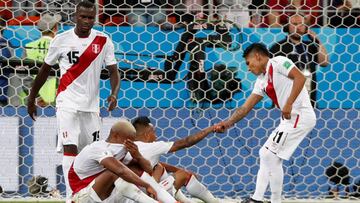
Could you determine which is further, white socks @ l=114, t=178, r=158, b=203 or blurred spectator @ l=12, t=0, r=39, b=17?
blurred spectator @ l=12, t=0, r=39, b=17

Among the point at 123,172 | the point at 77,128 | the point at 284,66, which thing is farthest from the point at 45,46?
the point at 123,172

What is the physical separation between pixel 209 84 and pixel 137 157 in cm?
214

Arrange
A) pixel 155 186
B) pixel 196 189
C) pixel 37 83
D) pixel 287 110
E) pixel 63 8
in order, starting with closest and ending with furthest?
1. pixel 155 186
2. pixel 287 110
3. pixel 37 83
4. pixel 196 189
5. pixel 63 8

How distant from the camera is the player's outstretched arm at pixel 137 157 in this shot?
263 inches

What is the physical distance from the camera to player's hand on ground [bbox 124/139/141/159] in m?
6.67

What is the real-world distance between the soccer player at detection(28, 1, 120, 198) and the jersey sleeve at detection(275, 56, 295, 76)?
116 cm

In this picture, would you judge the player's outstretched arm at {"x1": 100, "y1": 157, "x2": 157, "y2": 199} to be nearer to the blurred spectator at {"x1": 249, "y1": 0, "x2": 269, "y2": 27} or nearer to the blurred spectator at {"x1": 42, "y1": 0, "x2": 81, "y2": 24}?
the blurred spectator at {"x1": 42, "y1": 0, "x2": 81, "y2": 24}

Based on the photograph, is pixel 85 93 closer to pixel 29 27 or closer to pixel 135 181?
pixel 135 181

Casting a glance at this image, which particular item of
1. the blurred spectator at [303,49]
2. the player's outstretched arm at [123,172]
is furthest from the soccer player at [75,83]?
the blurred spectator at [303,49]

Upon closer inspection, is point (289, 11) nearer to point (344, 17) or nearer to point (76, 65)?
point (344, 17)

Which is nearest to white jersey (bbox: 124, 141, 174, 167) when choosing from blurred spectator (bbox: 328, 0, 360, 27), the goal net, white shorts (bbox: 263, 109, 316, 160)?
white shorts (bbox: 263, 109, 316, 160)

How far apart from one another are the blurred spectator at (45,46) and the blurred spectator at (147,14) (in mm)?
646

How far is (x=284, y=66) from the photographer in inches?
285

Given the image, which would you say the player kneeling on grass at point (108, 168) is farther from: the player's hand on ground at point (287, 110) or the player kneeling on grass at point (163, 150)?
the player's hand on ground at point (287, 110)
